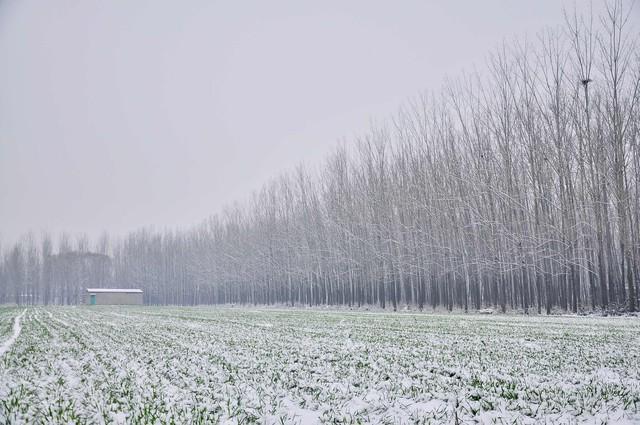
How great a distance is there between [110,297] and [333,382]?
7181cm

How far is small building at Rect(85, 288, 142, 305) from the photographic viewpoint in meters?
69.4

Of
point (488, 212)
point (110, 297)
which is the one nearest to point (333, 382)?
point (488, 212)

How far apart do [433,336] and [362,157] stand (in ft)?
93.0

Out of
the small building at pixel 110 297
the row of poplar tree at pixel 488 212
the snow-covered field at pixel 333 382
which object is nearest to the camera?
the snow-covered field at pixel 333 382

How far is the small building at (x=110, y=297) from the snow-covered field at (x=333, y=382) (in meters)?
65.3

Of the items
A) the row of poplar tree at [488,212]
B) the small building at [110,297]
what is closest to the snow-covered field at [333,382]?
the row of poplar tree at [488,212]

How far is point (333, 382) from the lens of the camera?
5.75 meters

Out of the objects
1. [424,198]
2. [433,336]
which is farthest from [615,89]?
[433,336]

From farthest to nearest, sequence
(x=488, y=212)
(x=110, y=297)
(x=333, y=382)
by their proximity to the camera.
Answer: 1. (x=110, y=297)
2. (x=488, y=212)
3. (x=333, y=382)

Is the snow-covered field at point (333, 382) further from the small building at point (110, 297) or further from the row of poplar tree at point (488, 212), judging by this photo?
the small building at point (110, 297)

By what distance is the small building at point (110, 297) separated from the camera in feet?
228

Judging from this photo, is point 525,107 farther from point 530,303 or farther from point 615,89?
point 530,303

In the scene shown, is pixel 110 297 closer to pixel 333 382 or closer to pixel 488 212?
pixel 488 212

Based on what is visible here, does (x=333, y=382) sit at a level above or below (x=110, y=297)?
above
